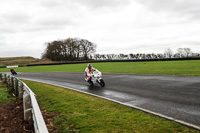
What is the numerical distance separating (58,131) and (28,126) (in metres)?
0.99

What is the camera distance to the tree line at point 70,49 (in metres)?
82.7

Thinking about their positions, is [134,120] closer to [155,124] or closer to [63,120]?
[155,124]

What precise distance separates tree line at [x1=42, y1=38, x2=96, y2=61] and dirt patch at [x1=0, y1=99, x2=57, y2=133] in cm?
7490

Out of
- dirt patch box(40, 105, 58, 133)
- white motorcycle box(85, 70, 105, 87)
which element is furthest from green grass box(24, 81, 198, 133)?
white motorcycle box(85, 70, 105, 87)

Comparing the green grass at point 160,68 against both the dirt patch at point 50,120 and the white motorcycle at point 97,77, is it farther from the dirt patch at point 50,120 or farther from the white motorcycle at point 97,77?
the dirt patch at point 50,120

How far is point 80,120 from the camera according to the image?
5164 mm

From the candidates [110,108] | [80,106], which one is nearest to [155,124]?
[110,108]

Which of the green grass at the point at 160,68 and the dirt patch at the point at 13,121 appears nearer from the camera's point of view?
the dirt patch at the point at 13,121

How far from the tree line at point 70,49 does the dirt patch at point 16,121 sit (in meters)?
74.9

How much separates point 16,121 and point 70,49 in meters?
79.8

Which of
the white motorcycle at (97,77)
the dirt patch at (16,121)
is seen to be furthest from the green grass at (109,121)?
the white motorcycle at (97,77)

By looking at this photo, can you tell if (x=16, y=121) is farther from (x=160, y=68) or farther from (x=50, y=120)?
(x=160, y=68)

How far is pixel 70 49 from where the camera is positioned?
3300 inches

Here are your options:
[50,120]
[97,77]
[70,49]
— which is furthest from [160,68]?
[70,49]
